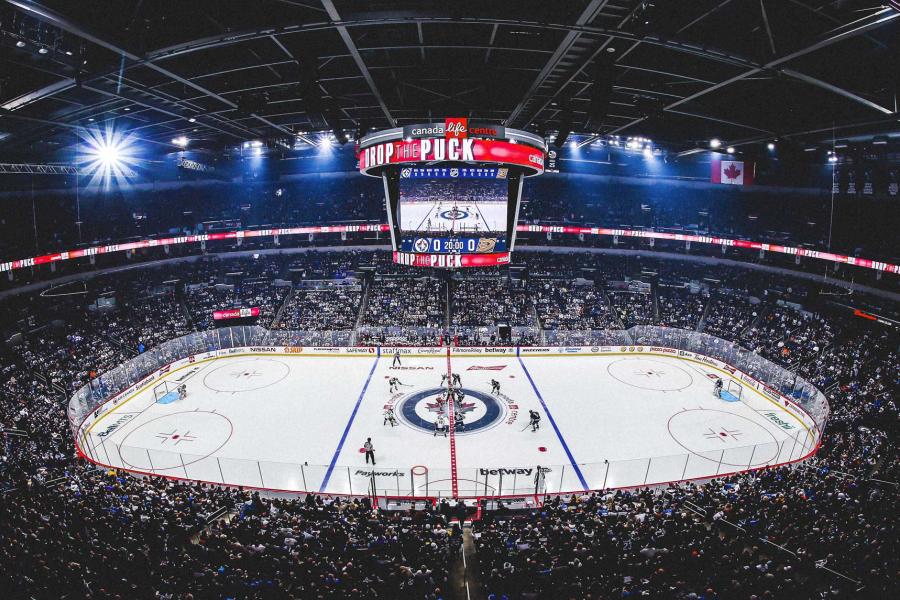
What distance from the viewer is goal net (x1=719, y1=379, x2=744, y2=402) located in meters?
25.9

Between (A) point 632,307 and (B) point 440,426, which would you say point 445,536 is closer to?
(B) point 440,426

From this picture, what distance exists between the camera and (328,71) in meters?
17.5

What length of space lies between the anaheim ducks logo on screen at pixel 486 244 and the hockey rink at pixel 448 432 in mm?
8519

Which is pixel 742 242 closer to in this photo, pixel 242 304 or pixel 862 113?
pixel 862 113

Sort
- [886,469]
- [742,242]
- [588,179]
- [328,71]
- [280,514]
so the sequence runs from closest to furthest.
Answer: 1. [280,514]
2. [886,469]
3. [328,71]
4. [742,242]
5. [588,179]

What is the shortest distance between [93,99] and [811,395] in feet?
120

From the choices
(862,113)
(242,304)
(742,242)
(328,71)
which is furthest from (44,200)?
(742,242)

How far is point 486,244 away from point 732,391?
18130mm

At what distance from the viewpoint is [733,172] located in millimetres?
32125

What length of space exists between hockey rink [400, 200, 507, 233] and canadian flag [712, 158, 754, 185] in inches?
816

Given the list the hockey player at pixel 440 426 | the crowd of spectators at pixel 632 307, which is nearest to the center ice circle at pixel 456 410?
the hockey player at pixel 440 426

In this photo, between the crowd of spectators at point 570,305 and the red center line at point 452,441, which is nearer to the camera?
the red center line at point 452,441

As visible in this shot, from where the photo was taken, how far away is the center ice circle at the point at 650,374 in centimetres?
2803

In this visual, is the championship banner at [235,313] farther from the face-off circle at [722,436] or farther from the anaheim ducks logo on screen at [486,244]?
the face-off circle at [722,436]
